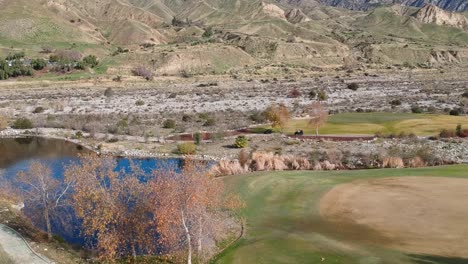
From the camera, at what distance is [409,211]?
105 feet

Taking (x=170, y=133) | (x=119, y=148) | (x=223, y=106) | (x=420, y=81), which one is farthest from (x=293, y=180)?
(x=420, y=81)

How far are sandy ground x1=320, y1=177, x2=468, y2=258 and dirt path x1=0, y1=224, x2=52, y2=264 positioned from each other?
17631mm

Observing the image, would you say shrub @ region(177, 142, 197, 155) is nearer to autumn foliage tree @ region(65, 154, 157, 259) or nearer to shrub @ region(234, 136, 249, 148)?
shrub @ region(234, 136, 249, 148)

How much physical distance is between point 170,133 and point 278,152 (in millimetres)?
21890

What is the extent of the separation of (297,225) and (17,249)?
16497 millimetres

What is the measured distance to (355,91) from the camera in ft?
431

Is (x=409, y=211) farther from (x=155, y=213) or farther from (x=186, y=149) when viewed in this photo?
(x=186, y=149)

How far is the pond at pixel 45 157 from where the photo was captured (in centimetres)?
5112

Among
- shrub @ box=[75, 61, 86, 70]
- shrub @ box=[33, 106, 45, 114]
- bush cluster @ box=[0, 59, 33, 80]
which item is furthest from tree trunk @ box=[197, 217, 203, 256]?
Answer: shrub @ box=[75, 61, 86, 70]

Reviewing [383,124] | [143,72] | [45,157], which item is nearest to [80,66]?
[143,72]

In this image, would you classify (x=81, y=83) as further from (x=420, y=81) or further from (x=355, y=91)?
(x=420, y=81)

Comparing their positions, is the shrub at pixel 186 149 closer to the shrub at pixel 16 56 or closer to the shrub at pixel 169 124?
the shrub at pixel 169 124

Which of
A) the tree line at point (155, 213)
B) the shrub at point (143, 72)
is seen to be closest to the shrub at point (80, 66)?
the shrub at point (143, 72)

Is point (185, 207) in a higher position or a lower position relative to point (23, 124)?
lower
